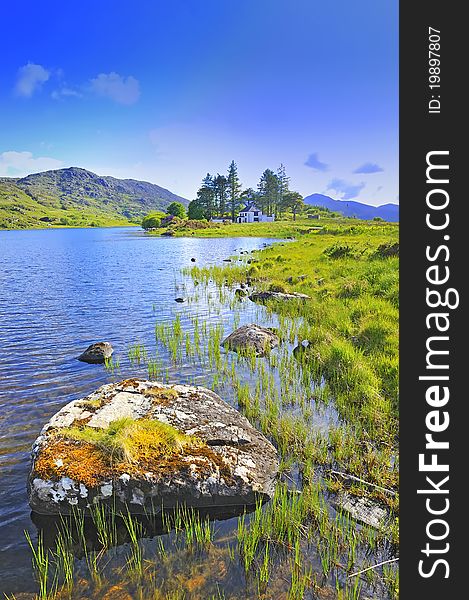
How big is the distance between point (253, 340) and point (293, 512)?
30.3 feet

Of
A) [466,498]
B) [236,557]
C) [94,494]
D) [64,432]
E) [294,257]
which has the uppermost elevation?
[294,257]

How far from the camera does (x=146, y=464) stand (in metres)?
6.70

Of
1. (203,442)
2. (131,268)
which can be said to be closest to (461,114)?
(203,442)

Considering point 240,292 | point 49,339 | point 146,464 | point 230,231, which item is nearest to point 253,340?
point 146,464

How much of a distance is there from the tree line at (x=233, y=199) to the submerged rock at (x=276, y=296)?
438 ft

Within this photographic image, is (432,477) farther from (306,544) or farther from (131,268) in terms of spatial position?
(131,268)

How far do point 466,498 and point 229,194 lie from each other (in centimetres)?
17218

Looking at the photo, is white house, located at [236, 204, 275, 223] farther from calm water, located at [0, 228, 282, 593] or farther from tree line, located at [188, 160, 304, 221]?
calm water, located at [0, 228, 282, 593]

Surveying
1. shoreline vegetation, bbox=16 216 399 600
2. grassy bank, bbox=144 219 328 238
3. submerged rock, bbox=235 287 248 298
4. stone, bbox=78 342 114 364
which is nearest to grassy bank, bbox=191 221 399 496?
shoreline vegetation, bbox=16 216 399 600

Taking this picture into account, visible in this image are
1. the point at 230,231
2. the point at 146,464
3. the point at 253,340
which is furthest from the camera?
the point at 230,231

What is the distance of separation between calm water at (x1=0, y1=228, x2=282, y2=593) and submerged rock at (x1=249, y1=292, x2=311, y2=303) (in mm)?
2422

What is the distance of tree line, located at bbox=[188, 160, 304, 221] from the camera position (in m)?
162

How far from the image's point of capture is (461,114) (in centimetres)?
335

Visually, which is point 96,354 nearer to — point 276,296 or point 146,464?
point 146,464
